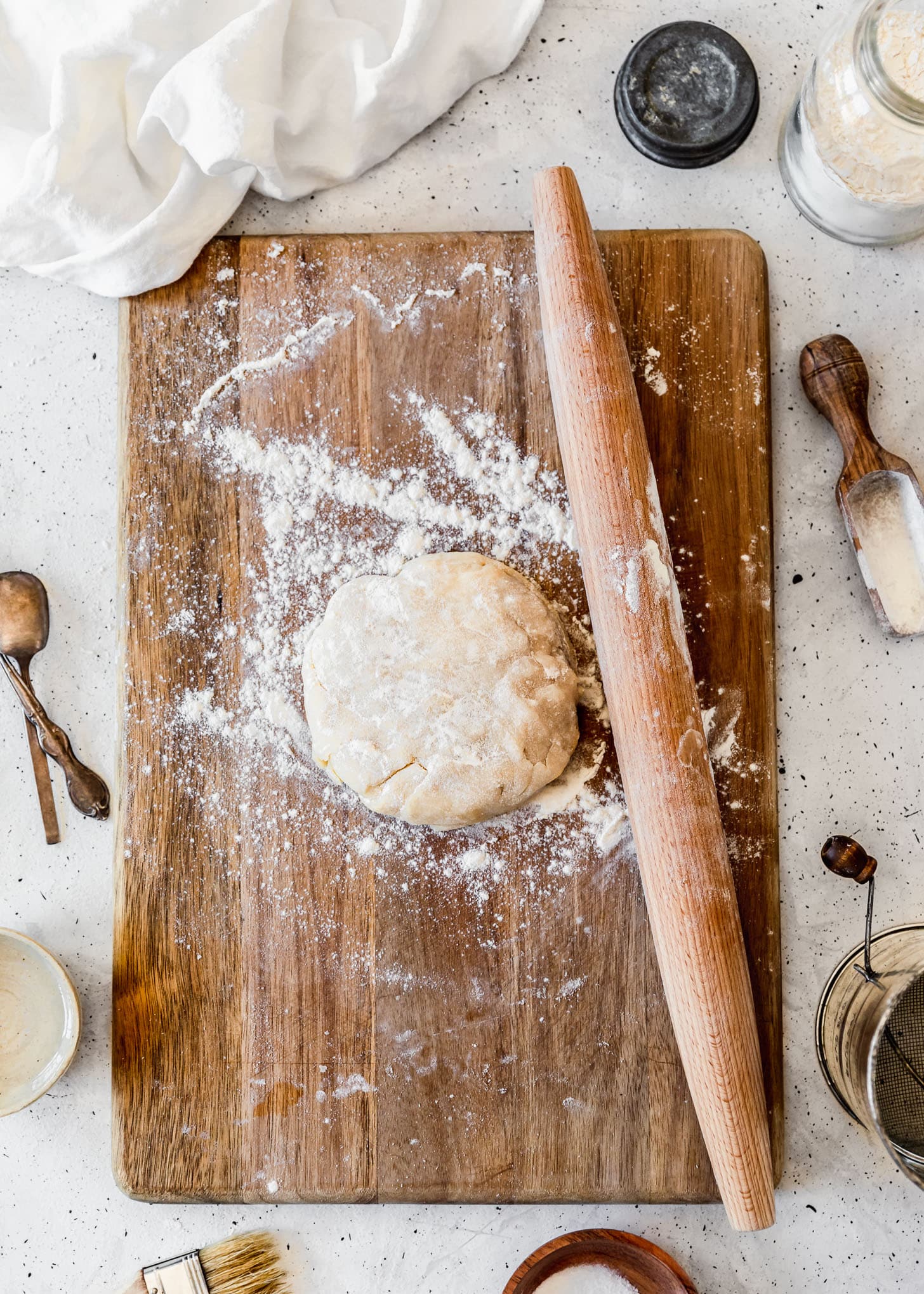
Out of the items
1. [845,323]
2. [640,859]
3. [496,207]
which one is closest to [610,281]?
[496,207]

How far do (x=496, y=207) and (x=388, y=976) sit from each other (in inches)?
37.9

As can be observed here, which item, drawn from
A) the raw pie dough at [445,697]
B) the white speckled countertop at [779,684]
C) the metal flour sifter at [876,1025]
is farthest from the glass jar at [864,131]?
the metal flour sifter at [876,1025]

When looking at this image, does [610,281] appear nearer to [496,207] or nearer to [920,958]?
[496,207]

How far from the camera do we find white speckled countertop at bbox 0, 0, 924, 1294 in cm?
117

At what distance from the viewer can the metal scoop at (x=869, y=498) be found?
44.4 inches

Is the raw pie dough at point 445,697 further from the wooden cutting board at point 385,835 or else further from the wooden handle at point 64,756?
the wooden handle at point 64,756

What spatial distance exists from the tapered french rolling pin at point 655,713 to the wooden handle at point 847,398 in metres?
0.26

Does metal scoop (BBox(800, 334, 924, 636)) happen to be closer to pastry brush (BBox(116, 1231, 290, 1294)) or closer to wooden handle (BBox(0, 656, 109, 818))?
wooden handle (BBox(0, 656, 109, 818))

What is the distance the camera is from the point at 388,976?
1141 mm

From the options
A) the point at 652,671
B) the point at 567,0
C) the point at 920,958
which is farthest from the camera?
the point at 567,0

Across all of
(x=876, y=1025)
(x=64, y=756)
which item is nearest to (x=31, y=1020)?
(x=64, y=756)

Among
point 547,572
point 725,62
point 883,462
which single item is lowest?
point 547,572

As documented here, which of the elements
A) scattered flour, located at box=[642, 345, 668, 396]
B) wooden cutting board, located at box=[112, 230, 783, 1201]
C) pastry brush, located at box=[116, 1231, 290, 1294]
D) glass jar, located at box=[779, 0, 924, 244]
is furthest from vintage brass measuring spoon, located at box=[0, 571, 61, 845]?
glass jar, located at box=[779, 0, 924, 244]

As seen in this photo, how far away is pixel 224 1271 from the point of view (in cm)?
118
